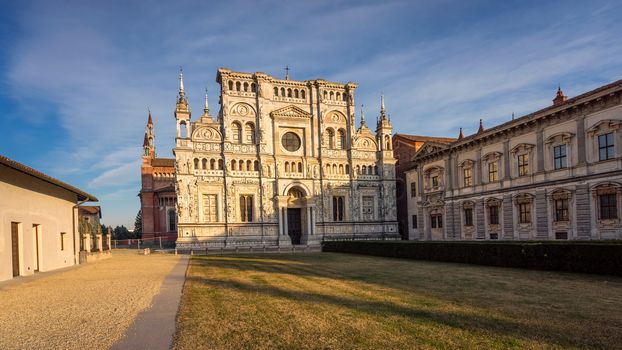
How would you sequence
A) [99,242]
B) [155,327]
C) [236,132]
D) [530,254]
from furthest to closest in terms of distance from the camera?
1. [236,132]
2. [99,242]
3. [530,254]
4. [155,327]

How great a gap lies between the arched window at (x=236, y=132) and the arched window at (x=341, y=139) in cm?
1212

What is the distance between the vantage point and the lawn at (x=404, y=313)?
7.07 metres

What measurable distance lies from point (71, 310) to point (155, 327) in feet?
12.7

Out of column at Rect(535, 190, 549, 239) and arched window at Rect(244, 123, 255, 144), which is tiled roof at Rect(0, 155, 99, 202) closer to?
arched window at Rect(244, 123, 255, 144)

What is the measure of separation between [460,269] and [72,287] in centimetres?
1611

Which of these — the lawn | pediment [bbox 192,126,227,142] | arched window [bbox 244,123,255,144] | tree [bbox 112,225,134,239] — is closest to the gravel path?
the lawn

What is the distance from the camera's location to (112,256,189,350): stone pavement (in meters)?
7.05

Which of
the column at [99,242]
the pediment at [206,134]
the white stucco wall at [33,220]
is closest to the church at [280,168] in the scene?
the pediment at [206,134]

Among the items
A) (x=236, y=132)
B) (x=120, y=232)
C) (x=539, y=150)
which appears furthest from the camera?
(x=120, y=232)

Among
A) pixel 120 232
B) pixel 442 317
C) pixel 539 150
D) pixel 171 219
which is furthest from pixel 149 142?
pixel 442 317

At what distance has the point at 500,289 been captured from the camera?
40.7ft

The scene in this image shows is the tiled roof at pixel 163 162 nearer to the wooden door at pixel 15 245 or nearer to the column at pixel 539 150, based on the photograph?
the wooden door at pixel 15 245

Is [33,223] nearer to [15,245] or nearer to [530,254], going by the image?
[15,245]

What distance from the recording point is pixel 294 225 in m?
47.8
